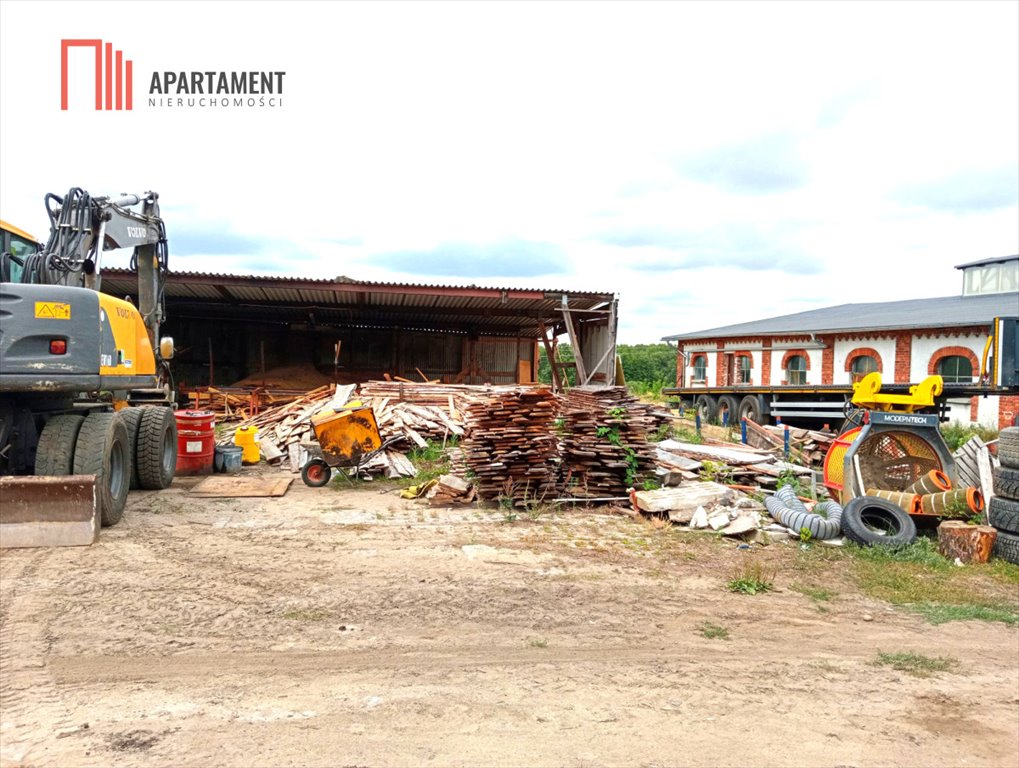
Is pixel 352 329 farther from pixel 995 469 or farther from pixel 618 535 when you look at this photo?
pixel 995 469

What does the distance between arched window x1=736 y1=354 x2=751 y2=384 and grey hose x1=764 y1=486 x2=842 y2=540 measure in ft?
78.0

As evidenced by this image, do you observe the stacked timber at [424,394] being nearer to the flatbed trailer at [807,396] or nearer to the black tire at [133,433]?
the black tire at [133,433]

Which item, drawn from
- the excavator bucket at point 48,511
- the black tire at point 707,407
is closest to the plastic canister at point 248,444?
the excavator bucket at point 48,511

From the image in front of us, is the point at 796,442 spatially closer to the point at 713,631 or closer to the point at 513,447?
the point at 513,447

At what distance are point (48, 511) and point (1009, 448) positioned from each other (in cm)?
1072

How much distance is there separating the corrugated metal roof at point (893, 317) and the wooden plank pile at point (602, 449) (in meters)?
15.6

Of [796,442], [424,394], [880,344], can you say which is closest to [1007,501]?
[796,442]

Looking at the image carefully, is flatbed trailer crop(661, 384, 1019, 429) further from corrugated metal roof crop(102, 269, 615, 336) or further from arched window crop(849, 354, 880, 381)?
corrugated metal roof crop(102, 269, 615, 336)

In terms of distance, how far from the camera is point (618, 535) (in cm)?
902

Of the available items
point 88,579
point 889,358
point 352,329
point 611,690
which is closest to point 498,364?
point 352,329

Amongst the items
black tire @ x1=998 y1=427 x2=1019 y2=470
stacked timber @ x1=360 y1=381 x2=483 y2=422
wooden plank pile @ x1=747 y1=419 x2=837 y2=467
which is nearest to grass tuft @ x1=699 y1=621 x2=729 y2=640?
black tire @ x1=998 y1=427 x2=1019 y2=470

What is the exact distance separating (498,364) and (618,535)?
1544 cm

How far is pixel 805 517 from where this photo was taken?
8.85 m

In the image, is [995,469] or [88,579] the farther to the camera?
[995,469]
